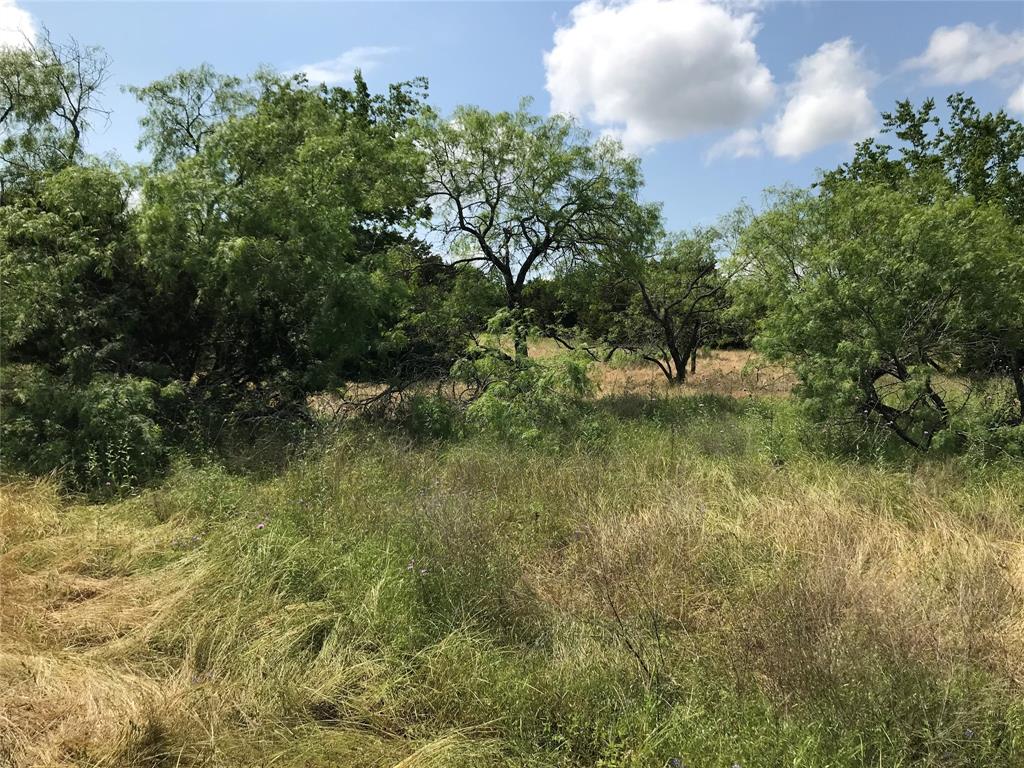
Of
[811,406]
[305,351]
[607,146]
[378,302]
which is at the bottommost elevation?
[811,406]

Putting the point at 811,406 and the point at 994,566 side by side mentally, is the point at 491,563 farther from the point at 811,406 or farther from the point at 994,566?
the point at 811,406

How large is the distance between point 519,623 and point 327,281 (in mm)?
6284

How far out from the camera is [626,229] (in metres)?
12.9

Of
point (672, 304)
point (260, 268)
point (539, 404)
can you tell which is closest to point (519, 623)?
point (539, 404)

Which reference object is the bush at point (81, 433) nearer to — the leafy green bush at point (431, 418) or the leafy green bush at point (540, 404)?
the leafy green bush at point (431, 418)

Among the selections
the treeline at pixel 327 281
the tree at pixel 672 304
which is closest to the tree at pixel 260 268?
the treeline at pixel 327 281

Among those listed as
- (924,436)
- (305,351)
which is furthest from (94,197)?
(924,436)

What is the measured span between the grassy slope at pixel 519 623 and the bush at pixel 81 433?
528 millimetres

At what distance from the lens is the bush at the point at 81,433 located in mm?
6027

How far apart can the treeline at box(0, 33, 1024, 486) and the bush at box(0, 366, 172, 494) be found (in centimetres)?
3

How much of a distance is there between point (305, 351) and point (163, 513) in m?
3.95

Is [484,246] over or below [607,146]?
below

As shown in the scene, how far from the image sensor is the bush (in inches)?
237

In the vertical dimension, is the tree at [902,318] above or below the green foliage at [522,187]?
below
